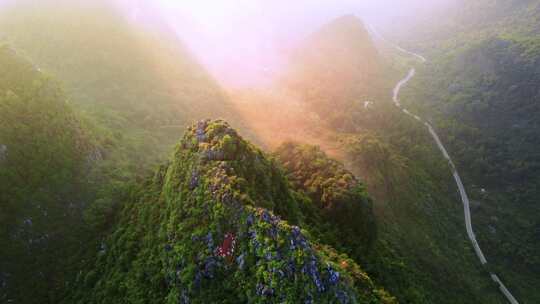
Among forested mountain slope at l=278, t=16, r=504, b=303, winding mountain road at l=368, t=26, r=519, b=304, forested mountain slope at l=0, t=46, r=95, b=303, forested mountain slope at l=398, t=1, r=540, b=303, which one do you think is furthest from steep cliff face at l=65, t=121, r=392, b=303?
forested mountain slope at l=398, t=1, r=540, b=303

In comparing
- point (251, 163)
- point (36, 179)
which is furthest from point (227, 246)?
point (36, 179)

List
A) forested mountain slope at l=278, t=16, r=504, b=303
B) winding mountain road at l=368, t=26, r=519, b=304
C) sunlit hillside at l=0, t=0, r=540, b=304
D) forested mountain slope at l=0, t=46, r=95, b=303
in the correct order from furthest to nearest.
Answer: winding mountain road at l=368, t=26, r=519, b=304
forested mountain slope at l=278, t=16, r=504, b=303
forested mountain slope at l=0, t=46, r=95, b=303
sunlit hillside at l=0, t=0, r=540, b=304

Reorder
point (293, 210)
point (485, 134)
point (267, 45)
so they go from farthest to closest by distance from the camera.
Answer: point (267, 45)
point (485, 134)
point (293, 210)

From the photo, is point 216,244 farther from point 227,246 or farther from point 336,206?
point 336,206

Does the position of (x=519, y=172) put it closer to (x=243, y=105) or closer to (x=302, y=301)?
(x=243, y=105)

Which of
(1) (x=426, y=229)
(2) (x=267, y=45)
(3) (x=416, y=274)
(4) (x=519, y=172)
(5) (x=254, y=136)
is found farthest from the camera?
(2) (x=267, y=45)

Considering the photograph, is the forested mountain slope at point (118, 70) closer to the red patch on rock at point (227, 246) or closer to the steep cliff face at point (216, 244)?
the steep cliff face at point (216, 244)

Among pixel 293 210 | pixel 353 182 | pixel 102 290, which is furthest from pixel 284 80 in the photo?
pixel 102 290

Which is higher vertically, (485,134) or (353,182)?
(353,182)

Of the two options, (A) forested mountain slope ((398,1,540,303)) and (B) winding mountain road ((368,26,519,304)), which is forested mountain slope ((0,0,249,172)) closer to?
(B) winding mountain road ((368,26,519,304))
